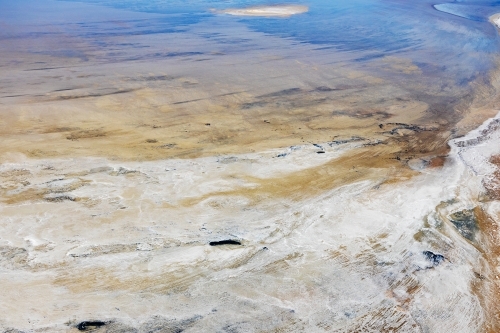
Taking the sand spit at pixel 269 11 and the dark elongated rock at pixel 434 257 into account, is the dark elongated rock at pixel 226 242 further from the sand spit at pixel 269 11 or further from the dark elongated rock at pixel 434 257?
the sand spit at pixel 269 11

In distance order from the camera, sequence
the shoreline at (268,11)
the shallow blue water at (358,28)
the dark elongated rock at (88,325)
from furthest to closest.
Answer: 1. the shoreline at (268,11)
2. the shallow blue water at (358,28)
3. the dark elongated rock at (88,325)

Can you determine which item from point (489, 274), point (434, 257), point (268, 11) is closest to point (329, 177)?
point (434, 257)

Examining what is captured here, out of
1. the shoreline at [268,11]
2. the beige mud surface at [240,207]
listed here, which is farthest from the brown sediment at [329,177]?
the shoreline at [268,11]

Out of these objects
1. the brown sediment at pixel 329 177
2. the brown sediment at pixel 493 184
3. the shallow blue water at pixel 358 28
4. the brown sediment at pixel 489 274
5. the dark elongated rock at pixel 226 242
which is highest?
the shallow blue water at pixel 358 28

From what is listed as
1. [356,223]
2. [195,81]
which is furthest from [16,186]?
[195,81]

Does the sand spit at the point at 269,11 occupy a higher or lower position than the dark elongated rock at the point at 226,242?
higher

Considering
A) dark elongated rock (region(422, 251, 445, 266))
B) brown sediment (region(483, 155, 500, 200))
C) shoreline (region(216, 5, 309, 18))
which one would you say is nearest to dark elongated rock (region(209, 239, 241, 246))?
dark elongated rock (region(422, 251, 445, 266))
